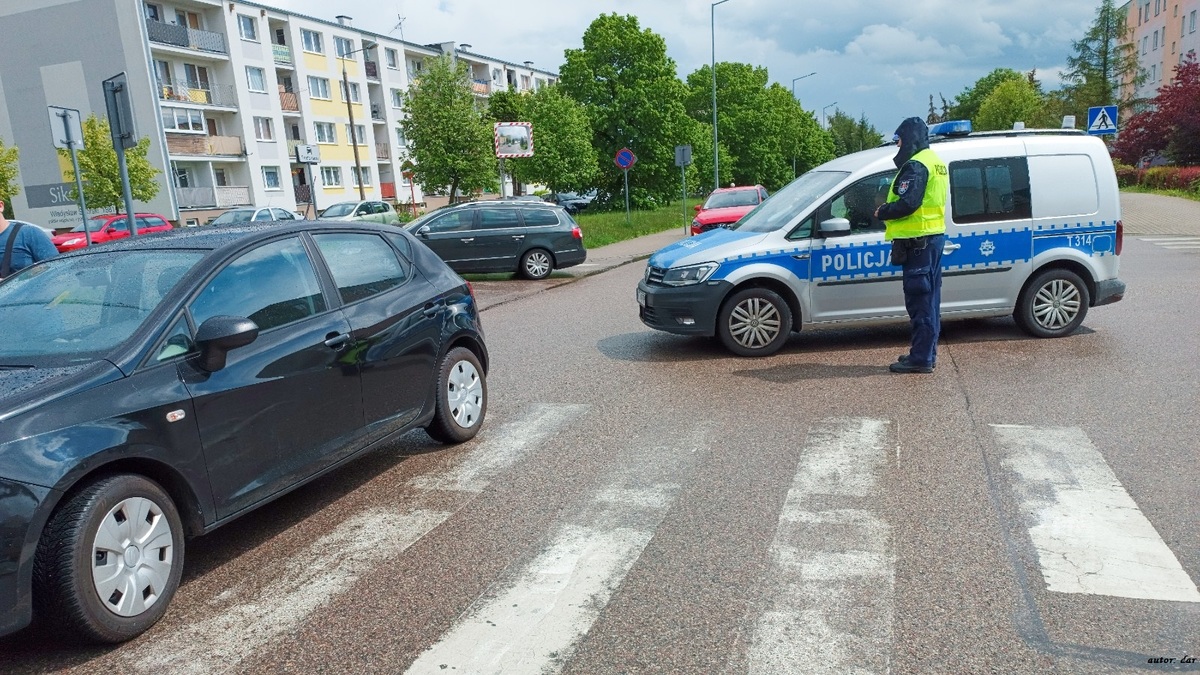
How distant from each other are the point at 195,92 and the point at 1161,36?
71.2 m

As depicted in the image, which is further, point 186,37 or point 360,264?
point 186,37

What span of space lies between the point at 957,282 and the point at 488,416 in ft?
15.2

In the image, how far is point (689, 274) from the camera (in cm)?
841

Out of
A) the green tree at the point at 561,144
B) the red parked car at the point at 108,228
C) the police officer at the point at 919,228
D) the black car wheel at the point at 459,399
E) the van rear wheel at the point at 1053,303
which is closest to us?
the black car wheel at the point at 459,399

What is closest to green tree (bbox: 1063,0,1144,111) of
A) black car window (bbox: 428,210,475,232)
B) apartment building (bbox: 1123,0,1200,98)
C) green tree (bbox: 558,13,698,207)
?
apartment building (bbox: 1123,0,1200,98)

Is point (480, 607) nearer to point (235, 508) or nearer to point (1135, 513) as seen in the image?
point (235, 508)

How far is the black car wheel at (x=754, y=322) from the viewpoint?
8.33 metres

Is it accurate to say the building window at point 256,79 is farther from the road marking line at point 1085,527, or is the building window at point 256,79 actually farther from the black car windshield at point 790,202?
the road marking line at point 1085,527

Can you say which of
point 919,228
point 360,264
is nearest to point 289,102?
point 919,228

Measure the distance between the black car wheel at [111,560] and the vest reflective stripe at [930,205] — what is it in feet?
19.1

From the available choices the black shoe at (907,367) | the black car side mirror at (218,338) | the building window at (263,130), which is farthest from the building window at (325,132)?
the black car side mirror at (218,338)

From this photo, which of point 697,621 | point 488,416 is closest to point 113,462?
point 697,621

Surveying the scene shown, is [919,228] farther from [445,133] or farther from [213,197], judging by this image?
[213,197]

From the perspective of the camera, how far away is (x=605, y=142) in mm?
48625
